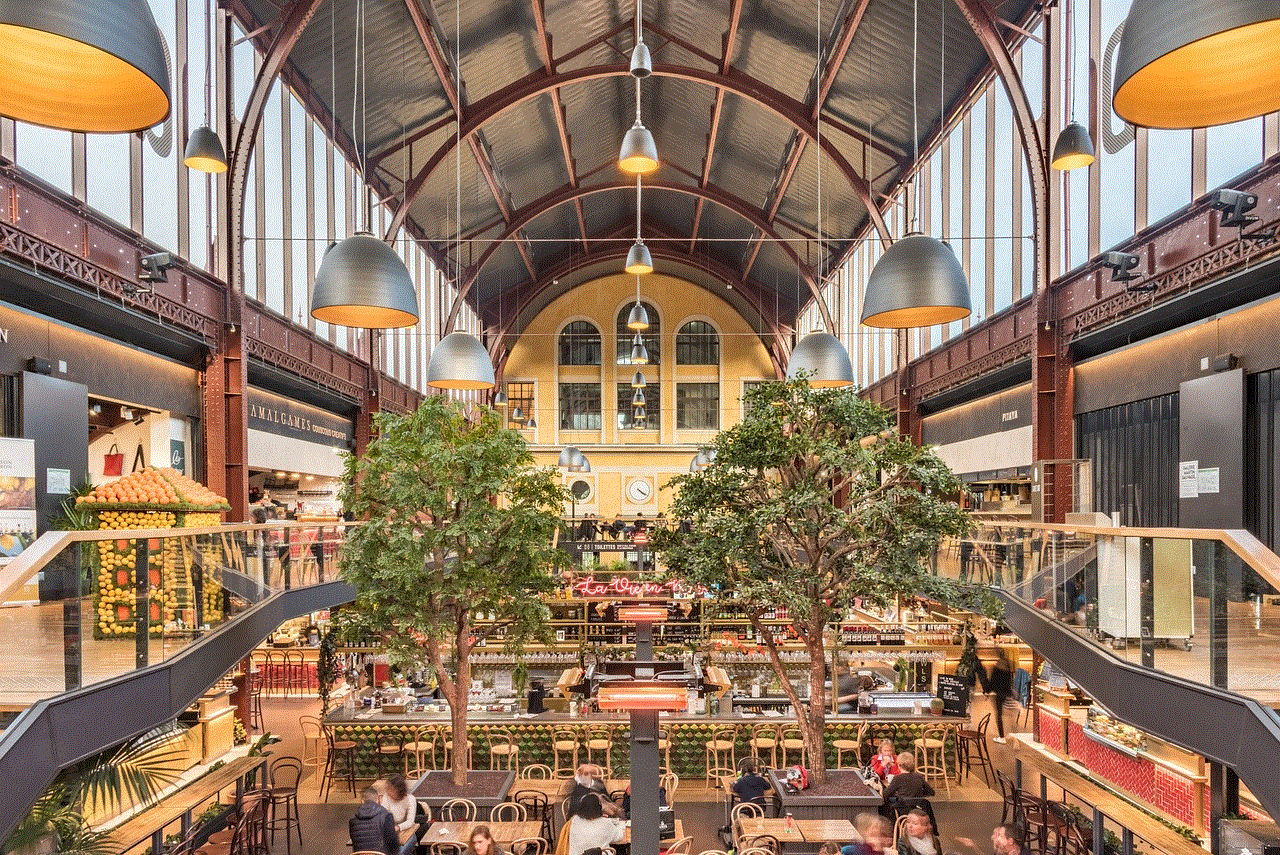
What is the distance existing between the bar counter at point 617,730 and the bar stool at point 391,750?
0.05 meters

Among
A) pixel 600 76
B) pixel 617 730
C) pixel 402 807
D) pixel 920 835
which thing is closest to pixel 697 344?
pixel 600 76

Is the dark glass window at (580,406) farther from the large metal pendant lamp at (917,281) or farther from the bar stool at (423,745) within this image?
the large metal pendant lamp at (917,281)

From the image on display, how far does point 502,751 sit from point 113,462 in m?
6.36

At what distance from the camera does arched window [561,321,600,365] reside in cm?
3403

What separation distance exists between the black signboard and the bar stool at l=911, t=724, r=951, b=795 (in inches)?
14.3

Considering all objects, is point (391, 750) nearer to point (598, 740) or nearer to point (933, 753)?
point (598, 740)

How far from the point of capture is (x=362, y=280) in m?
5.91

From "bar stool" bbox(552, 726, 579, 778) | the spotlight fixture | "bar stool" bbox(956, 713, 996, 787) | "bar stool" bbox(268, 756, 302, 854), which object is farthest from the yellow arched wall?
the spotlight fixture

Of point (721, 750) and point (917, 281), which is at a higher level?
point (917, 281)

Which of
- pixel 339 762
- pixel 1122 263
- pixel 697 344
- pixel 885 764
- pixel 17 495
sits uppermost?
pixel 697 344

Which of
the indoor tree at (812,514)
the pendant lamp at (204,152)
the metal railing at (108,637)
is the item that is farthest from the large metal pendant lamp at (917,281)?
the pendant lamp at (204,152)

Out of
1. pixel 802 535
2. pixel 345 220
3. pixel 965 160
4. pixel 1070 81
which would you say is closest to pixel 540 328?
pixel 345 220

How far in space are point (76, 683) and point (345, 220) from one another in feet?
44.8

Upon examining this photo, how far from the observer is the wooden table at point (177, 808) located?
8.36m
